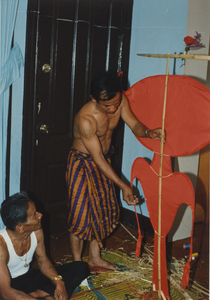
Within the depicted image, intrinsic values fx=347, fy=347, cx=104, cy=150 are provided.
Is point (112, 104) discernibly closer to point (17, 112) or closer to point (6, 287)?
point (17, 112)

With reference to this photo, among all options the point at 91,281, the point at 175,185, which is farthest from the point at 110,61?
the point at 91,281

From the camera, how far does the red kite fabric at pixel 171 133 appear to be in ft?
6.41

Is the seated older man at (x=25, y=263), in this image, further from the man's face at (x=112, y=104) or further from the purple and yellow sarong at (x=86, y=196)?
the man's face at (x=112, y=104)

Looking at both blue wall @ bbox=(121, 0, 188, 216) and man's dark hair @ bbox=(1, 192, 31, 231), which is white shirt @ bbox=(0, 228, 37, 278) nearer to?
man's dark hair @ bbox=(1, 192, 31, 231)

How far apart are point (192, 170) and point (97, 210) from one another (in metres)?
1.11

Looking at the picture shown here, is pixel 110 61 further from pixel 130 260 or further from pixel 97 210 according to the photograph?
pixel 130 260

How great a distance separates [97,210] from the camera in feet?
8.74

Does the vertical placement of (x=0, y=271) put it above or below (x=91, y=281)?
above

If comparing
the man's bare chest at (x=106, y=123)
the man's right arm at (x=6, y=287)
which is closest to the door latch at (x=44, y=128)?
the man's bare chest at (x=106, y=123)

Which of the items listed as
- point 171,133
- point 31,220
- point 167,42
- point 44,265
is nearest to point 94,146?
point 171,133

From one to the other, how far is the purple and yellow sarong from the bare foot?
0.70 feet

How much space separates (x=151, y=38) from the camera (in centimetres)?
337

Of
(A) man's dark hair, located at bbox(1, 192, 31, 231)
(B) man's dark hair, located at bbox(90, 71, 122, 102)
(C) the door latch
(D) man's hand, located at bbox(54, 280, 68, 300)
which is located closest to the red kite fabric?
(B) man's dark hair, located at bbox(90, 71, 122, 102)

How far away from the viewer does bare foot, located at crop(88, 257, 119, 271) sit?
275 cm
